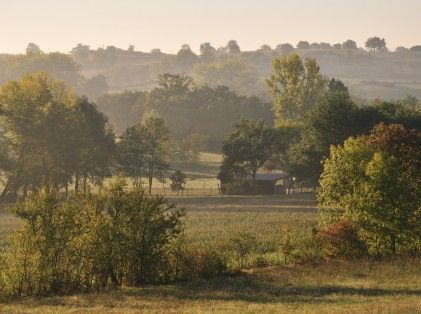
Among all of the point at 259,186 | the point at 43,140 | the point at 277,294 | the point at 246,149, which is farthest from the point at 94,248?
the point at 259,186

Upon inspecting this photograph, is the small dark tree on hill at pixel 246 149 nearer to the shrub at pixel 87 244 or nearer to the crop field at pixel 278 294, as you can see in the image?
the crop field at pixel 278 294

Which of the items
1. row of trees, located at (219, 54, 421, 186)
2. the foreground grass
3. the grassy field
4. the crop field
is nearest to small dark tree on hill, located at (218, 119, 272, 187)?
row of trees, located at (219, 54, 421, 186)

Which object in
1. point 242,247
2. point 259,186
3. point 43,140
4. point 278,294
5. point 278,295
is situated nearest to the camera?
point 278,295

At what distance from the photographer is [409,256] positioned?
47.1 m

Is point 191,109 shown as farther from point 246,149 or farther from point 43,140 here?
point 43,140

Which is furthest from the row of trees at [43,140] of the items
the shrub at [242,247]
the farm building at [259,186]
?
the shrub at [242,247]

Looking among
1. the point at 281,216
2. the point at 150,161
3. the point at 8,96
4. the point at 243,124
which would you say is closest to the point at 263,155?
the point at 243,124

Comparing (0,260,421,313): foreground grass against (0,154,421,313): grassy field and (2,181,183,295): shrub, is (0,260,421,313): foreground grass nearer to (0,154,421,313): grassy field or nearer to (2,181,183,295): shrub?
(0,154,421,313): grassy field

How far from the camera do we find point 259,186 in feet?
345

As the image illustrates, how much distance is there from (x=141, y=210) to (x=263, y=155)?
61.7 metres

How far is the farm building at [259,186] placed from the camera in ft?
336

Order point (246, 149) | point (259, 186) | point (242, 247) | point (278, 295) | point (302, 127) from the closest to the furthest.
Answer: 1. point (278, 295)
2. point (242, 247)
3. point (246, 149)
4. point (259, 186)
5. point (302, 127)

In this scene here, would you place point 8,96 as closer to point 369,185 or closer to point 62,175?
point 62,175

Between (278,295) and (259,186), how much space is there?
2716 inches
